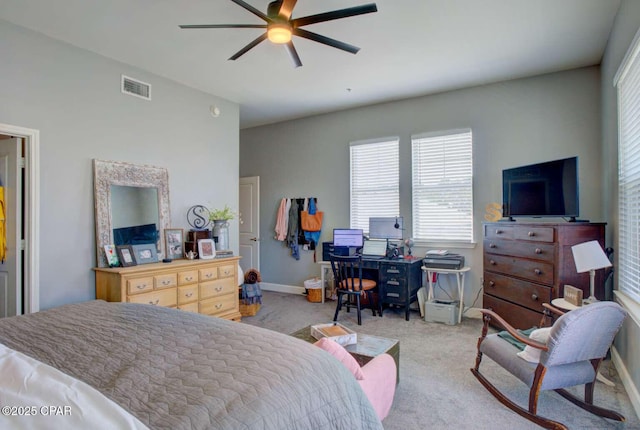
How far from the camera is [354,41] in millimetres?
3369

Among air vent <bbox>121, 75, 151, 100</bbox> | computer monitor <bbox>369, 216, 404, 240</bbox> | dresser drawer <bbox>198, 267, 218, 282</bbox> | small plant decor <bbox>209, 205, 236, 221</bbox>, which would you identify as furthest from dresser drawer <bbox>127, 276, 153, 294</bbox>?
computer monitor <bbox>369, 216, 404, 240</bbox>

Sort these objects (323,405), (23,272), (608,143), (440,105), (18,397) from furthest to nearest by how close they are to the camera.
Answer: (440,105)
(608,143)
(23,272)
(323,405)
(18,397)

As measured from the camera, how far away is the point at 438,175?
4.84m

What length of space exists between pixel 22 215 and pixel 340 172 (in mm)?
3906

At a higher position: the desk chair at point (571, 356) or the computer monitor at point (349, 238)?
the computer monitor at point (349, 238)

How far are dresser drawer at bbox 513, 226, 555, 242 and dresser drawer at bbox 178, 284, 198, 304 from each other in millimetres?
3373

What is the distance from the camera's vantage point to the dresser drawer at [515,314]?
3341mm

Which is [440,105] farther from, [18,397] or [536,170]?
[18,397]

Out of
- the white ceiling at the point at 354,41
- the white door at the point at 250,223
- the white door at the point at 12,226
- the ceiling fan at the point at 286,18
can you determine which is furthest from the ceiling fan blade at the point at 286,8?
the white door at the point at 250,223

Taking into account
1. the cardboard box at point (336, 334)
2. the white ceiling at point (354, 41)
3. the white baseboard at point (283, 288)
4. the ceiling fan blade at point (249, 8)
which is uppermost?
the white ceiling at point (354, 41)

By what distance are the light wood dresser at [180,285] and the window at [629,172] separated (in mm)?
3746

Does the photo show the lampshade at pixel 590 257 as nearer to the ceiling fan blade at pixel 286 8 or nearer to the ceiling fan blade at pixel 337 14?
the ceiling fan blade at pixel 337 14

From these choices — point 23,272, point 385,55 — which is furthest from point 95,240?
point 385,55

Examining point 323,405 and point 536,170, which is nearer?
point 323,405
